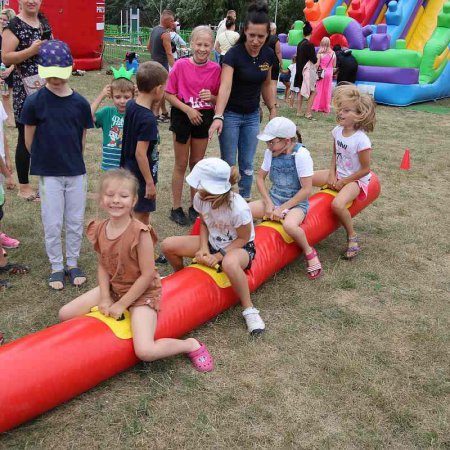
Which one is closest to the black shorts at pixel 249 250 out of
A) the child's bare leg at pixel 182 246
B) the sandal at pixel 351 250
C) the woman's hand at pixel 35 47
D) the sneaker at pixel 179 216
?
the child's bare leg at pixel 182 246

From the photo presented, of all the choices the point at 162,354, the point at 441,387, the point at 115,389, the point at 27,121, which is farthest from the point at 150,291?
the point at 441,387

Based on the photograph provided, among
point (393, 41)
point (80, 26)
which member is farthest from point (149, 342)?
point (80, 26)

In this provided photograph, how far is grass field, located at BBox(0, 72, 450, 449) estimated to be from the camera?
2281 millimetres

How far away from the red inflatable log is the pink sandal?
6.7 inches

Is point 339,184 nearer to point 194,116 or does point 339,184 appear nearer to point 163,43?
point 194,116

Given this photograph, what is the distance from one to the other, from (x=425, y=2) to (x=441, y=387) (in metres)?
13.6

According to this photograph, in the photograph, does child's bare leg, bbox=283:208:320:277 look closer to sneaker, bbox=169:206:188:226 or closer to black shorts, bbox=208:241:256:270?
black shorts, bbox=208:241:256:270

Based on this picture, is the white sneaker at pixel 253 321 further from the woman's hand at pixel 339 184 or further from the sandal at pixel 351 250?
the woman's hand at pixel 339 184

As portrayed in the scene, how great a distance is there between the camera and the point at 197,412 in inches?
94.2

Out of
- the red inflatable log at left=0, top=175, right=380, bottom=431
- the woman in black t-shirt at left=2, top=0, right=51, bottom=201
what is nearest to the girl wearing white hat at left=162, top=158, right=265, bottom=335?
the red inflatable log at left=0, top=175, right=380, bottom=431

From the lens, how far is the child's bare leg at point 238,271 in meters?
3.00

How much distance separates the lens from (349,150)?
163 inches

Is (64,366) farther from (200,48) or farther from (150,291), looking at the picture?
(200,48)

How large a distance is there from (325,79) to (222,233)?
8423 mm
